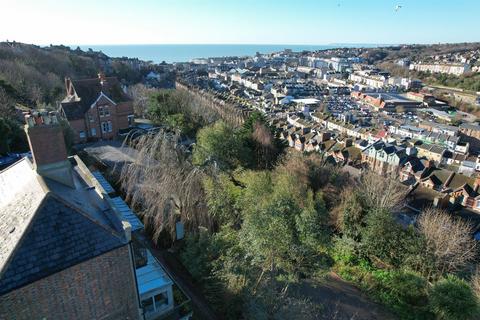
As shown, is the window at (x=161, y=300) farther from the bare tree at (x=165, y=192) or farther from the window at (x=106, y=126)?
the window at (x=106, y=126)

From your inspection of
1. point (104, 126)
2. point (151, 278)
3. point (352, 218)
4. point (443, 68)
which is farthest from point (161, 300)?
point (443, 68)

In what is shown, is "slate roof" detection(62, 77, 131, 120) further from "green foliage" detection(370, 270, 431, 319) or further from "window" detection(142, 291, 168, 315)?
"green foliage" detection(370, 270, 431, 319)

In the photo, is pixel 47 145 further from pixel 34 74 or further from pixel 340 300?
pixel 34 74

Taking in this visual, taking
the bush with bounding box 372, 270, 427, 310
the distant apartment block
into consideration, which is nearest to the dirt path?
the bush with bounding box 372, 270, 427, 310

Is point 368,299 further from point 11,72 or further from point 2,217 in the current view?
point 11,72

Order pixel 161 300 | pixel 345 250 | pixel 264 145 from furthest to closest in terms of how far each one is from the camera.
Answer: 1. pixel 264 145
2. pixel 345 250
3. pixel 161 300
